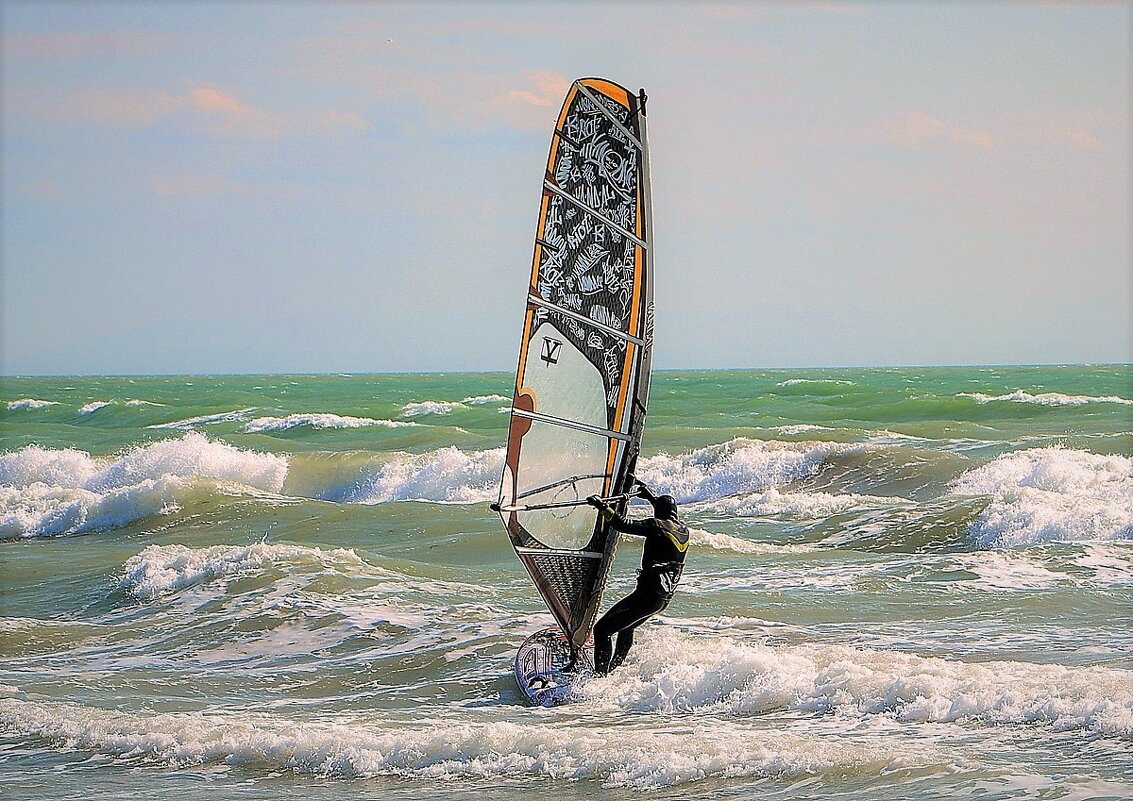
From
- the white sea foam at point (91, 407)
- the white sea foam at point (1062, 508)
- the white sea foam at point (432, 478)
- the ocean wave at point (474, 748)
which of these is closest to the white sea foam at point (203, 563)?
the ocean wave at point (474, 748)

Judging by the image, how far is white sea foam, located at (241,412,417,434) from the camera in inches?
1438

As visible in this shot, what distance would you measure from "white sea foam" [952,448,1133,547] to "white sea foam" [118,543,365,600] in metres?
7.08

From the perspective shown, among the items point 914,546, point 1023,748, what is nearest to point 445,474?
point 914,546

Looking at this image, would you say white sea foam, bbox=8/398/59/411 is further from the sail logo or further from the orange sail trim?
the orange sail trim

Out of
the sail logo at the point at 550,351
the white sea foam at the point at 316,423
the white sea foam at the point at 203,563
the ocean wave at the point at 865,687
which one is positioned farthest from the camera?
the white sea foam at the point at 316,423

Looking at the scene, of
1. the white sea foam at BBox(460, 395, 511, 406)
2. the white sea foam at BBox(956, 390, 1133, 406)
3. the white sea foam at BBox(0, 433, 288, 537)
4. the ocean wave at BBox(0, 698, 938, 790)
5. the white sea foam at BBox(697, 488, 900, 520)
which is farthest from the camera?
the white sea foam at BBox(460, 395, 511, 406)

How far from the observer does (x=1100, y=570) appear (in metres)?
11.8

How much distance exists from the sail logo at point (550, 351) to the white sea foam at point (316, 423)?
28.2 m

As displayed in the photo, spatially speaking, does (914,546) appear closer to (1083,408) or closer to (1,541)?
(1,541)

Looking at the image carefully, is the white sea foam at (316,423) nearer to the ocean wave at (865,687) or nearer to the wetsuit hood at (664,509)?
the ocean wave at (865,687)

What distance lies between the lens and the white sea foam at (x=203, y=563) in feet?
39.8

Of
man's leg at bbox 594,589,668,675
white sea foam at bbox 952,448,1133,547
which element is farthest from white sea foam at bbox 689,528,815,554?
man's leg at bbox 594,589,668,675

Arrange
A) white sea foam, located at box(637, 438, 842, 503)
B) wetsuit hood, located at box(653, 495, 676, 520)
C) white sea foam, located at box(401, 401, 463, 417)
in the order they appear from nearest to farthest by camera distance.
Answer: wetsuit hood, located at box(653, 495, 676, 520), white sea foam, located at box(637, 438, 842, 503), white sea foam, located at box(401, 401, 463, 417)

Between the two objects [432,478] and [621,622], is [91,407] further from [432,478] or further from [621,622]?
[621,622]
